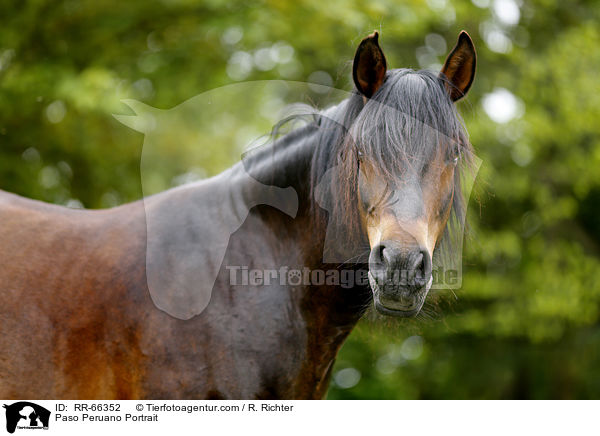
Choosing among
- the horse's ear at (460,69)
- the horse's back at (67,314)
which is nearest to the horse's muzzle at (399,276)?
the horse's ear at (460,69)

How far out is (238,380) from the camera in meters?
3.06

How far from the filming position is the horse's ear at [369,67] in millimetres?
2998

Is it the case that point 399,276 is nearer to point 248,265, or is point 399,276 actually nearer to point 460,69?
point 248,265

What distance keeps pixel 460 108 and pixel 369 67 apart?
9.40ft

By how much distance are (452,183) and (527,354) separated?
40.3 feet

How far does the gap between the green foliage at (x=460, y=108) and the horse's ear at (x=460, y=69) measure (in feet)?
1.95

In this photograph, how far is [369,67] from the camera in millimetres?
3074
